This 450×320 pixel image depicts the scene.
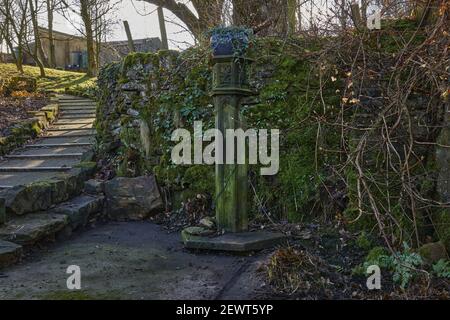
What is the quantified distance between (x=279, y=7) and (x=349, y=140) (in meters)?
3.52

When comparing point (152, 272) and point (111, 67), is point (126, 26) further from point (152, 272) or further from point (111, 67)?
point (152, 272)

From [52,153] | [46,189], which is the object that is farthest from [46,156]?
[46,189]

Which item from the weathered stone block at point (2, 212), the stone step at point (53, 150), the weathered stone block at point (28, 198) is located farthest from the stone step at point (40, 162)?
the weathered stone block at point (2, 212)

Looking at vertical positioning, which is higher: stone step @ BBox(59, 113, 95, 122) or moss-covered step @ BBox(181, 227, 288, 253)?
stone step @ BBox(59, 113, 95, 122)

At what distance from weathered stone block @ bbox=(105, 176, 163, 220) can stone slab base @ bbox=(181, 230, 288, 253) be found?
4.40 feet

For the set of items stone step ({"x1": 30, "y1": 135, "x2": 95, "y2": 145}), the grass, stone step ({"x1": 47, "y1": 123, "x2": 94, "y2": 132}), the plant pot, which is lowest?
stone step ({"x1": 30, "y1": 135, "x2": 95, "y2": 145})

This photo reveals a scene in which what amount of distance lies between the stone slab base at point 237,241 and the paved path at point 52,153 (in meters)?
2.56

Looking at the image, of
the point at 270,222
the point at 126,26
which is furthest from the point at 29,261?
the point at 126,26

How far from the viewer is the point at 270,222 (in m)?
4.72

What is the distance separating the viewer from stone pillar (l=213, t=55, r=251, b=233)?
421cm

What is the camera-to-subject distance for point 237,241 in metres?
4.02

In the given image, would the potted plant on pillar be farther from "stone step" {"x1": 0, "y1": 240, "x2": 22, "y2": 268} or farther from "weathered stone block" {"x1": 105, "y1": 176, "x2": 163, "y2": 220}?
"stone step" {"x1": 0, "y1": 240, "x2": 22, "y2": 268}

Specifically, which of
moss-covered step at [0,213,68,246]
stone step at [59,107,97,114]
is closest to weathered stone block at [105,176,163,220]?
moss-covered step at [0,213,68,246]
